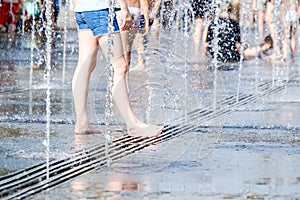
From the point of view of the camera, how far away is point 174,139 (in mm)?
8500

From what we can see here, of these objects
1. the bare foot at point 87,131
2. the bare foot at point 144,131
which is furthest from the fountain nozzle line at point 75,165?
the bare foot at point 87,131

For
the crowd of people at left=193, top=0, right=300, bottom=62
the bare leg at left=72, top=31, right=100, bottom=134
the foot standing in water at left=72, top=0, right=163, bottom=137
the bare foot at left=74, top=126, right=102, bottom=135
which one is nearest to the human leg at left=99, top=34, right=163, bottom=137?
the foot standing in water at left=72, top=0, right=163, bottom=137

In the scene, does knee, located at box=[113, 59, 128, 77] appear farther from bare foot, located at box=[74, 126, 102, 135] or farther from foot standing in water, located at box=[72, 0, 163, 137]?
bare foot, located at box=[74, 126, 102, 135]

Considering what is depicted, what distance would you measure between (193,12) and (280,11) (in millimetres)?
2342

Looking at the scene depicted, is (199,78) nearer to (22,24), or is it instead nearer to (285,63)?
(285,63)

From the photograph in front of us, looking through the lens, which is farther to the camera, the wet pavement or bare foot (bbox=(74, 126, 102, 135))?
bare foot (bbox=(74, 126, 102, 135))

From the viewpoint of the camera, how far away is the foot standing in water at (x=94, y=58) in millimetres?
8648

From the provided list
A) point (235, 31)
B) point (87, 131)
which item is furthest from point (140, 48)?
point (235, 31)

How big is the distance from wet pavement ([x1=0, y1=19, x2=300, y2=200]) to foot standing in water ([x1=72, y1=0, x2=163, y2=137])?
166 millimetres

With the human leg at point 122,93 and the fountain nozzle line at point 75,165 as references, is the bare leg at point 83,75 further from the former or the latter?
the fountain nozzle line at point 75,165

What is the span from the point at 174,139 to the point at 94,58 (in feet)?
3.03

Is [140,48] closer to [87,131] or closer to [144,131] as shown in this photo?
[144,131]

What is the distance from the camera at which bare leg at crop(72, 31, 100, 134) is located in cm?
880

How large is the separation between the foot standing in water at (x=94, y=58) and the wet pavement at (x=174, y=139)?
0.55 feet
